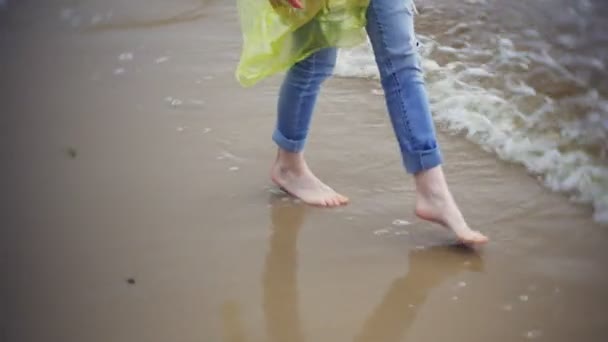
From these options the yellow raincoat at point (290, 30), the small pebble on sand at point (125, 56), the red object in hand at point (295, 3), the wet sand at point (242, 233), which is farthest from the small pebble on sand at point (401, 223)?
the small pebble on sand at point (125, 56)

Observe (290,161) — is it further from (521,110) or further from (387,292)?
(521,110)

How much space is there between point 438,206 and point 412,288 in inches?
11.4

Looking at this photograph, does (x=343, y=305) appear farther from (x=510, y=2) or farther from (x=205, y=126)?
(x=510, y=2)

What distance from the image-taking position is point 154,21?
4.80m

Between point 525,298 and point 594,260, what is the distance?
334 millimetres

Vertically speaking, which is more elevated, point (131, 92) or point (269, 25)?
point (269, 25)

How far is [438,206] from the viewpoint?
8.47ft

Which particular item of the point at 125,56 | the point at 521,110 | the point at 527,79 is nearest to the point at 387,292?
the point at 521,110

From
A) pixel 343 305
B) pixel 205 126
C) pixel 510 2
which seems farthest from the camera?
pixel 510 2

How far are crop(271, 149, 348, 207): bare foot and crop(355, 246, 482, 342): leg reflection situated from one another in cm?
43

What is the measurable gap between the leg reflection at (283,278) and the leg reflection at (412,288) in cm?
19

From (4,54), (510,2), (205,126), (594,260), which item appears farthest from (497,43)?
(4,54)

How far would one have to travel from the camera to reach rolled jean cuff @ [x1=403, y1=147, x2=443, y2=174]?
8.38ft

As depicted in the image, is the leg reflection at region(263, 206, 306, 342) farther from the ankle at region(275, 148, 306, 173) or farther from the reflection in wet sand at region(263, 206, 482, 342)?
the ankle at region(275, 148, 306, 173)
